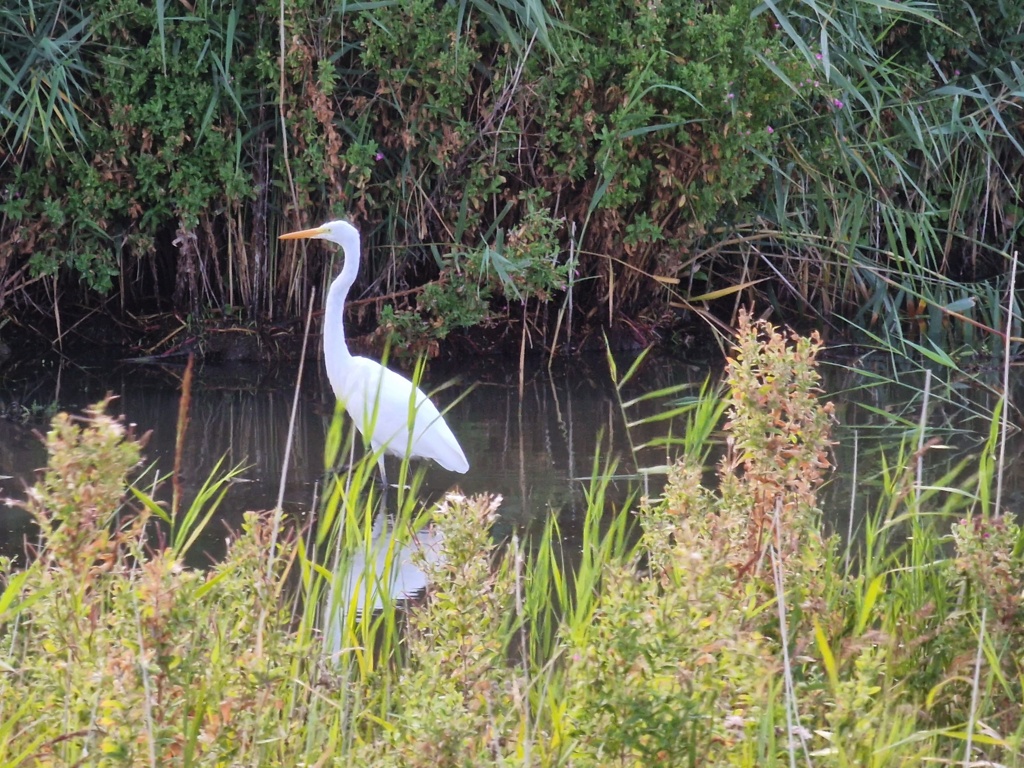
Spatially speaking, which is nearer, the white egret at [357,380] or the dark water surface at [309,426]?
the dark water surface at [309,426]

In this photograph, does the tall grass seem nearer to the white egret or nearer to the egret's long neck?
the white egret

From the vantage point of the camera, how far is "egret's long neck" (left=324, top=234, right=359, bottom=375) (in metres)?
4.39

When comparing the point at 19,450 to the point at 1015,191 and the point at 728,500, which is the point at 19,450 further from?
the point at 1015,191

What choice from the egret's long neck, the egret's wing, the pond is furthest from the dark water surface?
the egret's long neck

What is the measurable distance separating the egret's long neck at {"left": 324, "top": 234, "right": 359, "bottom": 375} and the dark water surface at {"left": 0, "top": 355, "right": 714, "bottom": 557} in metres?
0.31

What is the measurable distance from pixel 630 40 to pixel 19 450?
109 inches

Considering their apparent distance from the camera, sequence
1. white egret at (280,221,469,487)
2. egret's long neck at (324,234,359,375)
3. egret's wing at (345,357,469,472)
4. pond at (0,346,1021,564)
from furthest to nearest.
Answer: egret's long neck at (324,234,359,375)
white egret at (280,221,469,487)
egret's wing at (345,357,469,472)
pond at (0,346,1021,564)

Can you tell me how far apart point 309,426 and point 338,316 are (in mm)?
492

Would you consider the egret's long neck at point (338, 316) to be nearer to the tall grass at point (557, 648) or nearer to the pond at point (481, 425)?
the pond at point (481, 425)

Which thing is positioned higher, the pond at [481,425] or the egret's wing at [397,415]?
the egret's wing at [397,415]

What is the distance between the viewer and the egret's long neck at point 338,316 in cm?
439

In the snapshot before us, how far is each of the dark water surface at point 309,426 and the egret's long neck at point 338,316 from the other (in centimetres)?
31

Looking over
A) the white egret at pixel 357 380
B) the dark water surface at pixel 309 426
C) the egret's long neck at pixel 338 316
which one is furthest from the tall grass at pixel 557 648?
the egret's long neck at pixel 338 316

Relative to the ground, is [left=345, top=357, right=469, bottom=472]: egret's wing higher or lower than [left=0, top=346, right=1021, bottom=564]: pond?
higher
